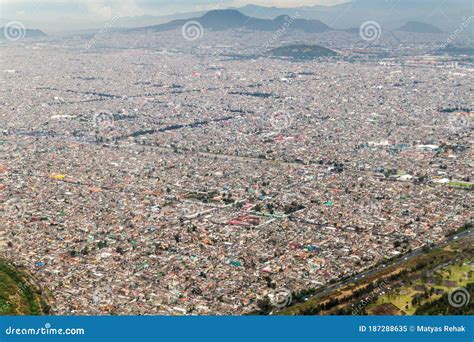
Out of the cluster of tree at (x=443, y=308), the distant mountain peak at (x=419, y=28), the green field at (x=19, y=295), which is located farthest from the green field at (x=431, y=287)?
the distant mountain peak at (x=419, y=28)

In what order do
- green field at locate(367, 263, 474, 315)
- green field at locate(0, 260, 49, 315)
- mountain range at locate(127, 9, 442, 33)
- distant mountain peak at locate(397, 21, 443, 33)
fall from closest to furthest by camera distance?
green field at locate(0, 260, 49, 315), green field at locate(367, 263, 474, 315), mountain range at locate(127, 9, 442, 33), distant mountain peak at locate(397, 21, 443, 33)

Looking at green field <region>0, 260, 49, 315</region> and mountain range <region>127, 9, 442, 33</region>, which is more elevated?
mountain range <region>127, 9, 442, 33</region>

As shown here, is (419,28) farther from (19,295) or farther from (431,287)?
(19,295)

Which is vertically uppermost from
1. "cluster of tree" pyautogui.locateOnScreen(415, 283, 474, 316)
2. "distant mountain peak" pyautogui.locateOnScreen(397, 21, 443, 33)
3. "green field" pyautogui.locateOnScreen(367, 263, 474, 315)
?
"distant mountain peak" pyautogui.locateOnScreen(397, 21, 443, 33)

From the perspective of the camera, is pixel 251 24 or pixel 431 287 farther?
pixel 251 24

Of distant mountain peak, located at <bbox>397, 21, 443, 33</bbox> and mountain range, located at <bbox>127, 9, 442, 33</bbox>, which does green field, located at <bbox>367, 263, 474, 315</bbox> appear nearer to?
mountain range, located at <bbox>127, 9, 442, 33</bbox>

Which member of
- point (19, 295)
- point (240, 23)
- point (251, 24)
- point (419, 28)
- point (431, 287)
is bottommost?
point (19, 295)

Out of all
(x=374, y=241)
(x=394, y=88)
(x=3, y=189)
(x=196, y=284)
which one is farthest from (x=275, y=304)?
(x=394, y=88)

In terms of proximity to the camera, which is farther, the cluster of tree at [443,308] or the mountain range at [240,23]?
the mountain range at [240,23]

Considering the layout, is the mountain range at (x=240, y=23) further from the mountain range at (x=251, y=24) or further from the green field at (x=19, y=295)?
the green field at (x=19, y=295)

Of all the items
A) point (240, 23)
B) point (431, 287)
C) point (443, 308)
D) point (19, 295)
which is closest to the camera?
point (443, 308)

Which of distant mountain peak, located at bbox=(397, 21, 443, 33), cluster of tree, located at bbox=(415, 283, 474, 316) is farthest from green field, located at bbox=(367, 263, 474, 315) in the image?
distant mountain peak, located at bbox=(397, 21, 443, 33)

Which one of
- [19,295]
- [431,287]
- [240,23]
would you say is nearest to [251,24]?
[240,23]
